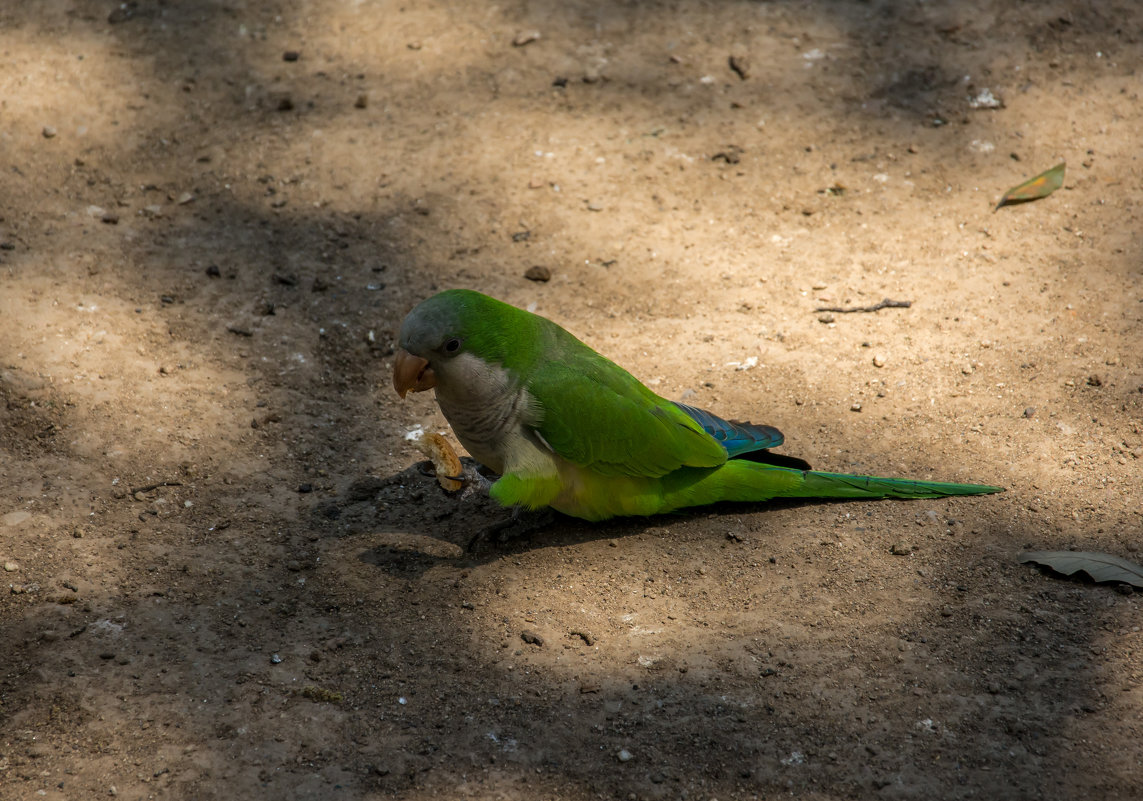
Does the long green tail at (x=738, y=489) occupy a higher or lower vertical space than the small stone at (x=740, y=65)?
lower

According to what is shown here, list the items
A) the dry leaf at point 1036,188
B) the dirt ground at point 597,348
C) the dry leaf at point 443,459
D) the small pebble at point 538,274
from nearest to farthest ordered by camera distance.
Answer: the dirt ground at point 597,348, the dry leaf at point 443,459, the small pebble at point 538,274, the dry leaf at point 1036,188

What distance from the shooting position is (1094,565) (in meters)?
3.24

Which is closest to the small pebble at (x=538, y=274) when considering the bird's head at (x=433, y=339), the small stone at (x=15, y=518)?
the bird's head at (x=433, y=339)

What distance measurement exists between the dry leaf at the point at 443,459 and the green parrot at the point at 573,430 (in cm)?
22

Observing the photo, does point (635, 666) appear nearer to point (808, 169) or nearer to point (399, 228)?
point (399, 228)

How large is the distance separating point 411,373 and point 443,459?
0.59m

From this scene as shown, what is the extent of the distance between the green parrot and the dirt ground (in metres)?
0.16

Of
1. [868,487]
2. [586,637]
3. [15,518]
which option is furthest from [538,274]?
[15,518]

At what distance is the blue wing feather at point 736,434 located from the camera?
3639 mm

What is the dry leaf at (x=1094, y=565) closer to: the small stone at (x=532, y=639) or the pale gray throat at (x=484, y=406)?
the small stone at (x=532, y=639)

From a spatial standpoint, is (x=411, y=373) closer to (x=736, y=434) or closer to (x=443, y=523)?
(x=443, y=523)

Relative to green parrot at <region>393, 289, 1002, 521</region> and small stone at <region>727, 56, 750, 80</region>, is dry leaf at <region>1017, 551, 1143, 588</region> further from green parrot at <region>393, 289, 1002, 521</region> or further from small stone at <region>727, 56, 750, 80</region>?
small stone at <region>727, 56, 750, 80</region>

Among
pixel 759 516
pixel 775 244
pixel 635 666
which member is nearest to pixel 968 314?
pixel 775 244

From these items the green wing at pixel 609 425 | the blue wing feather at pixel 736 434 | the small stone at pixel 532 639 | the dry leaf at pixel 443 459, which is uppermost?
the green wing at pixel 609 425
